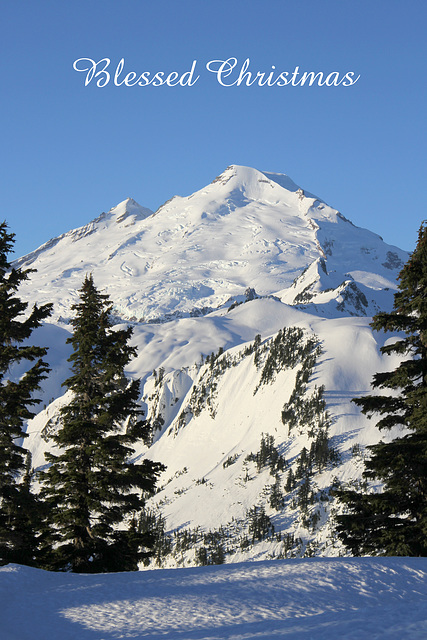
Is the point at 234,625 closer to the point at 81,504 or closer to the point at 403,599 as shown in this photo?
the point at 403,599

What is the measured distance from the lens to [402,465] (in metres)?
20.3

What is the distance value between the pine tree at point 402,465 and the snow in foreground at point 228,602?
252cm

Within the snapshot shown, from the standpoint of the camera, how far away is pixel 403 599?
603 inches

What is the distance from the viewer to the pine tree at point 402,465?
67.3 feet

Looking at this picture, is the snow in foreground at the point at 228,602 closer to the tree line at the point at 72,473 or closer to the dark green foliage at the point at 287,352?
the tree line at the point at 72,473

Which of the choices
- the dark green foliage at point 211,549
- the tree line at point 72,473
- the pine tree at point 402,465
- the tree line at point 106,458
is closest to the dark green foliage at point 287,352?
the dark green foliage at point 211,549

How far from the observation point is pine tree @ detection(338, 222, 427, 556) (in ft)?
67.3

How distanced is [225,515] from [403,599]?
320 ft

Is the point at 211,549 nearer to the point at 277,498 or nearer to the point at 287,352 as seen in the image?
the point at 277,498

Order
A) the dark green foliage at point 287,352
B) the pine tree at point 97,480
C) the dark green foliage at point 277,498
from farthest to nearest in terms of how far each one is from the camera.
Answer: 1. the dark green foliage at point 287,352
2. the dark green foliage at point 277,498
3. the pine tree at point 97,480

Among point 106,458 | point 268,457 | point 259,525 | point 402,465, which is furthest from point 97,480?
point 268,457

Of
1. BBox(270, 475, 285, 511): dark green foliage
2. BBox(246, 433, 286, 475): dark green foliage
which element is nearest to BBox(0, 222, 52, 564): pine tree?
BBox(270, 475, 285, 511): dark green foliage

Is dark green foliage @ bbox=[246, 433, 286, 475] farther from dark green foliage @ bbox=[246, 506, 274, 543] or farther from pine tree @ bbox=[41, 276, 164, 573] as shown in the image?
pine tree @ bbox=[41, 276, 164, 573]

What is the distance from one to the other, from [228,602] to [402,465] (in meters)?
8.30
